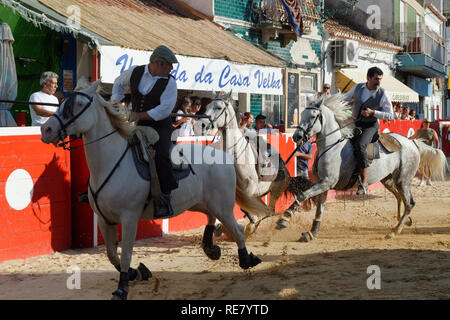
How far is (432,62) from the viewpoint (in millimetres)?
34031

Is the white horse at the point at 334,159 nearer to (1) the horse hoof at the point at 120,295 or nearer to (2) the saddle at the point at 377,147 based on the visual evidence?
(2) the saddle at the point at 377,147

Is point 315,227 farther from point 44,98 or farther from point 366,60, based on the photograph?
point 366,60

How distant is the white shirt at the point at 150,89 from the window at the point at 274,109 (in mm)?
→ 13368

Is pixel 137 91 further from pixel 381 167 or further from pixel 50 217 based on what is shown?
pixel 381 167

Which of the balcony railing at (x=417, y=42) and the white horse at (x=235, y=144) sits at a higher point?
the balcony railing at (x=417, y=42)

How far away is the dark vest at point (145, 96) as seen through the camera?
5.71 metres

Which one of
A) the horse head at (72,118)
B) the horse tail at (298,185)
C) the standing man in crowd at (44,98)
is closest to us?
the horse head at (72,118)

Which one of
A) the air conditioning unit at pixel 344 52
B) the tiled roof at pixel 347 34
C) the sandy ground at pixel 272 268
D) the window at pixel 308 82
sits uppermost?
the tiled roof at pixel 347 34

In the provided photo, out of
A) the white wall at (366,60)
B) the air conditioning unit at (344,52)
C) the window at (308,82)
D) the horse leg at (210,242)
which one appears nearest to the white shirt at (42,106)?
the horse leg at (210,242)

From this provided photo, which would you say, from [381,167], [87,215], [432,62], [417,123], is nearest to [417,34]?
[432,62]

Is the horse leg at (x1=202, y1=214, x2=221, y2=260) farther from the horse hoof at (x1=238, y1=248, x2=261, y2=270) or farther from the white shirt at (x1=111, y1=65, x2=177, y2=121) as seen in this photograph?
the white shirt at (x1=111, y1=65, x2=177, y2=121)

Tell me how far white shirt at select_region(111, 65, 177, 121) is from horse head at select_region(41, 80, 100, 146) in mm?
566

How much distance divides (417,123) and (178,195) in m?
16.9

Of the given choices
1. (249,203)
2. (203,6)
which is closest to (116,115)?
(249,203)
